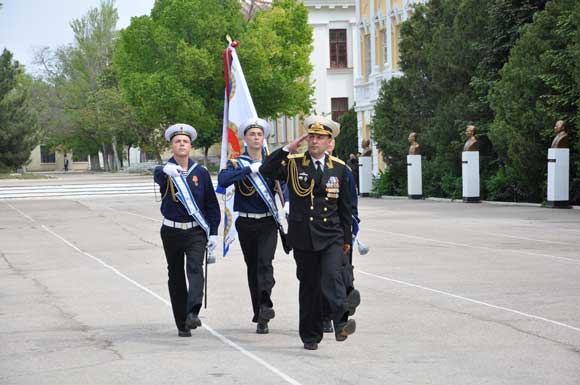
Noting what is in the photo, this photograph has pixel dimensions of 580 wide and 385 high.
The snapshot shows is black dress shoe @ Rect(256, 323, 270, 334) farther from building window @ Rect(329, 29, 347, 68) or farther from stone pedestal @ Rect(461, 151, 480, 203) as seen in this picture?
building window @ Rect(329, 29, 347, 68)

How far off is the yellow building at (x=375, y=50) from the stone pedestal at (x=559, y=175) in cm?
2261

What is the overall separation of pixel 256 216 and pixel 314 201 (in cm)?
122

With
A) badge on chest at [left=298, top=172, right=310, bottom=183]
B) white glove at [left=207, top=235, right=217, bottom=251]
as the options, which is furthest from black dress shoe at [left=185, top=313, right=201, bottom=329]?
badge on chest at [left=298, top=172, right=310, bottom=183]

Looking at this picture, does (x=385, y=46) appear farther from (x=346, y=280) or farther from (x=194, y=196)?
(x=346, y=280)

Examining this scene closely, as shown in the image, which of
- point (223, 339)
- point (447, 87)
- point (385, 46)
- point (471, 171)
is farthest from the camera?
A: point (385, 46)

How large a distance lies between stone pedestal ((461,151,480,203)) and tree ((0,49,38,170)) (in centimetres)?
5169

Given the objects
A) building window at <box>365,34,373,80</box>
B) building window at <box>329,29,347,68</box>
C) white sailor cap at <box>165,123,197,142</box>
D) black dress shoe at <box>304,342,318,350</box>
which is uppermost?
building window at <box>329,29,347,68</box>

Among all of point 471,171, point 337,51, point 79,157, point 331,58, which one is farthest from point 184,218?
point 79,157

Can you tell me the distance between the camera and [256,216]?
36.6 feet

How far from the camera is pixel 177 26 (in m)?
76.6

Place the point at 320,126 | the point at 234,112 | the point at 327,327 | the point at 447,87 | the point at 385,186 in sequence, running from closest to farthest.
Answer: the point at 320,126 → the point at 327,327 → the point at 234,112 → the point at 447,87 → the point at 385,186

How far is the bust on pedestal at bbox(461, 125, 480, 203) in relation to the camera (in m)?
35.8

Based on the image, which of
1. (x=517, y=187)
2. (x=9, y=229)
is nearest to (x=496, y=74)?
(x=517, y=187)

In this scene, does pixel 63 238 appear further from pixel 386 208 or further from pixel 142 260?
pixel 386 208
